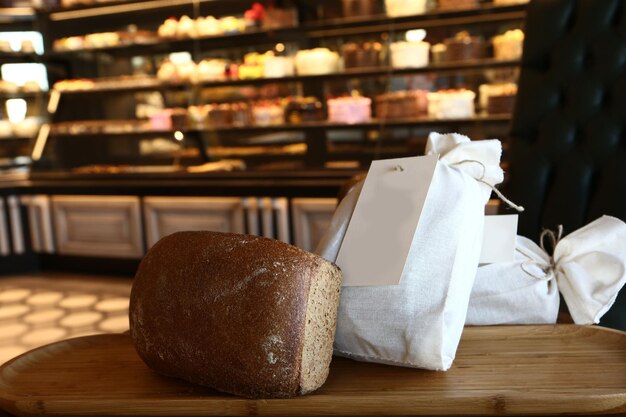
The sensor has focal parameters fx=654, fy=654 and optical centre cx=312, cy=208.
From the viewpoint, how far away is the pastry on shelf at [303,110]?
4320mm

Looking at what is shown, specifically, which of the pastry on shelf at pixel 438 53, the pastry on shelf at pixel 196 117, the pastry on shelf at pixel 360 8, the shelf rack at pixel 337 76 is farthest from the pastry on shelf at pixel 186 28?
the pastry on shelf at pixel 438 53

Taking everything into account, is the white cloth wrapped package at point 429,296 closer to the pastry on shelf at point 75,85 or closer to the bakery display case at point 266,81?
the bakery display case at point 266,81

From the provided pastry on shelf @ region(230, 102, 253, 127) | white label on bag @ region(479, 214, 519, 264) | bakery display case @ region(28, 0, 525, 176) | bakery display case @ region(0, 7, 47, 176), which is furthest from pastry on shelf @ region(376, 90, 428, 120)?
white label on bag @ region(479, 214, 519, 264)

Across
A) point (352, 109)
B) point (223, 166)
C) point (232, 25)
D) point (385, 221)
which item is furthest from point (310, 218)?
point (385, 221)

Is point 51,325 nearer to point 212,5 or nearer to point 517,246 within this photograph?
point 212,5

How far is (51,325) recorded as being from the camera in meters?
3.62

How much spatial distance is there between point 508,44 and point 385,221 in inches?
131

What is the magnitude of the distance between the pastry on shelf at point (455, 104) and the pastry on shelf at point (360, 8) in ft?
2.20

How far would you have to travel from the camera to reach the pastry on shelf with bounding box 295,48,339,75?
13.8 ft

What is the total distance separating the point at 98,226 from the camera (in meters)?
→ 4.68

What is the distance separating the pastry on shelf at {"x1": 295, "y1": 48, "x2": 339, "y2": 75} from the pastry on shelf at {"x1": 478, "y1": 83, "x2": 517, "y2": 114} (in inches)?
37.5

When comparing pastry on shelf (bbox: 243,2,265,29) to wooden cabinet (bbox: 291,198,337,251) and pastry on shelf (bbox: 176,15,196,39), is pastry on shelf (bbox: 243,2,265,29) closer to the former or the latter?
pastry on shelf (bbox: 176,15,196,39)

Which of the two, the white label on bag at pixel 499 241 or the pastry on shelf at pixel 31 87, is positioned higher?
the pastry on shelf at pixel 31 87

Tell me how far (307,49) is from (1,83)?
2.58 m
